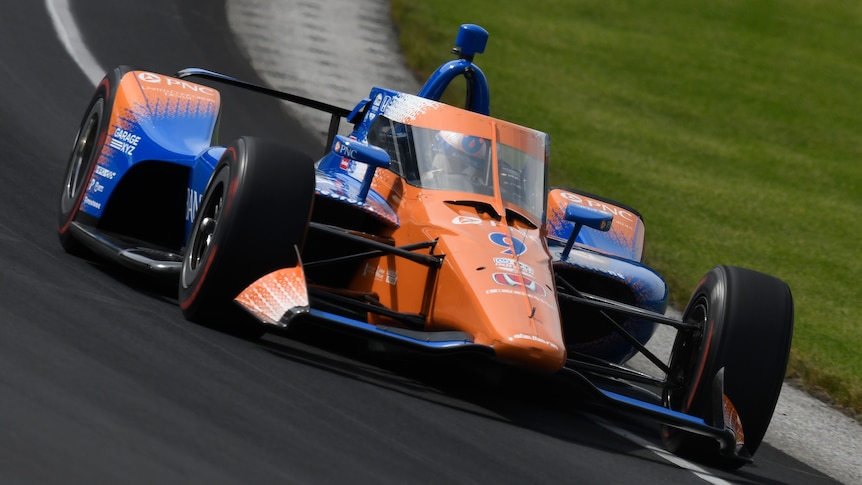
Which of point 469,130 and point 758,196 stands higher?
point 469,130

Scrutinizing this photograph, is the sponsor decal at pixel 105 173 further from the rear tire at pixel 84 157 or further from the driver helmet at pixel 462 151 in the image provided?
the driver helmet at pixel 462 151

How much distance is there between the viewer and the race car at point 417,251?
→ 21.4 feet

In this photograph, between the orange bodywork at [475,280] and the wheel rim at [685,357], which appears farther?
the wheel rim at [685,357]

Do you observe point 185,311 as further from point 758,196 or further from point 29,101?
point 758,196

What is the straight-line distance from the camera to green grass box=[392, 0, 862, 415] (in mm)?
12898

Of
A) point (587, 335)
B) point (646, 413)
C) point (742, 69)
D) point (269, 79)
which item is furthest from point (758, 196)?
point (646, 413)

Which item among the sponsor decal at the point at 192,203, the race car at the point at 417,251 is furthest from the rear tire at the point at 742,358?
the sponsor decal at the point at 192,203

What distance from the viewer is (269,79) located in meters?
14.9

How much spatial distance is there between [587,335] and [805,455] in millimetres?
1396

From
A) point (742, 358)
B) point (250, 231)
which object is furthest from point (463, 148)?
point (742, 358)

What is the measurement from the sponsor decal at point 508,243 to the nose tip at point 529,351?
28.9 inches

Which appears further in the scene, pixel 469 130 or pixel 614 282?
pixel 614 282

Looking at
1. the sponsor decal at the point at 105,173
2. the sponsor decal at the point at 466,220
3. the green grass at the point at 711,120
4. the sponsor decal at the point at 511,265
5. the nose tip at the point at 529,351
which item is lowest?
the green grass at the point at 711,120

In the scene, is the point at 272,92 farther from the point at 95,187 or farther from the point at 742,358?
the point at 742,358
